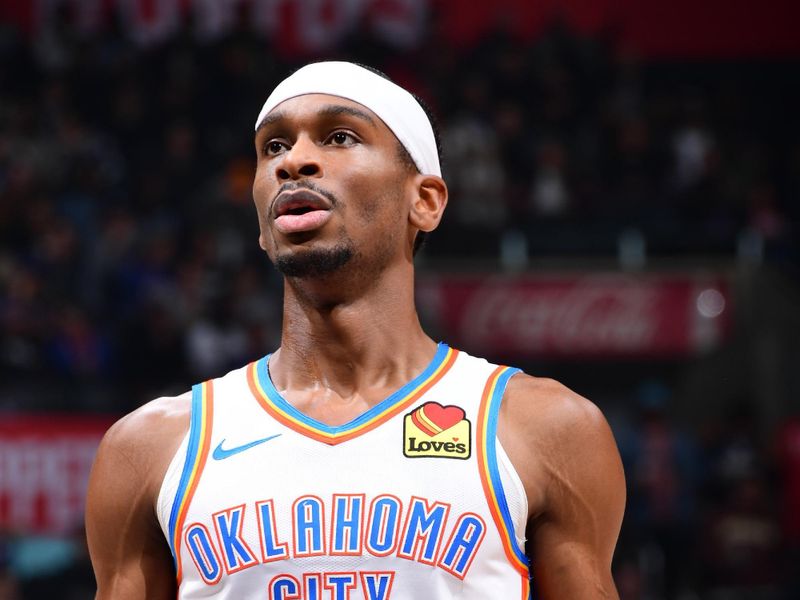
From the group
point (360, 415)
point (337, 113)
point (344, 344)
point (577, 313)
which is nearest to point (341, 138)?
point (337, 113)

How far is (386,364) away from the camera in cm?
293

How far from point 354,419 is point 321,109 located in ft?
2.17

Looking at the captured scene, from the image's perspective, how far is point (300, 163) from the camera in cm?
282

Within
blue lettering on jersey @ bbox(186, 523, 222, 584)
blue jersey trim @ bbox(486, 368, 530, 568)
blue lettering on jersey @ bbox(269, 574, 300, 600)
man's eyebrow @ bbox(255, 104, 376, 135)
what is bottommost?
blue lettering on jersey @ bbox(269, 574, 300, 600)

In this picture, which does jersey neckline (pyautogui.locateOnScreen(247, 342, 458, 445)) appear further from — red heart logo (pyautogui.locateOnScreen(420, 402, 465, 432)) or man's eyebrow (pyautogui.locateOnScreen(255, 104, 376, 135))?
man's eyebrow (pyautogui.locateOnScreen(255, 104, 376, 135))

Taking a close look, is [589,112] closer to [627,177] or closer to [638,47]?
[627,177]

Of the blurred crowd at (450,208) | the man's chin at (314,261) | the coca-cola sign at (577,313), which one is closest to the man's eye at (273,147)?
the man's chin at (314,261)

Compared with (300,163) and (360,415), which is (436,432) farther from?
(300,163)

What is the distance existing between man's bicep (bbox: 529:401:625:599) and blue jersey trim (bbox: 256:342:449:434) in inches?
13.2

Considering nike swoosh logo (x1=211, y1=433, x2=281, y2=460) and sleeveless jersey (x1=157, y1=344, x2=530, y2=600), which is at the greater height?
nike swoosh logo (x1=211, y1=433, x2=281, y2=460)

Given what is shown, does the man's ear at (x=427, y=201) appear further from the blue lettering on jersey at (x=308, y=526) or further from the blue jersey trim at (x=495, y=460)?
the blue lettering on jersey at (x=308, y=526)

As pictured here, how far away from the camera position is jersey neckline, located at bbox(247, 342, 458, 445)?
2.75 m

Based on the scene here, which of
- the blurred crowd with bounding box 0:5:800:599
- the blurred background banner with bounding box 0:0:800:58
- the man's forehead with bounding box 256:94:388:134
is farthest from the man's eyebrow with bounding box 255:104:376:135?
the blurred background banner with bounding box 0:0:800:58

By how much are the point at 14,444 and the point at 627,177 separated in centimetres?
→ 602
